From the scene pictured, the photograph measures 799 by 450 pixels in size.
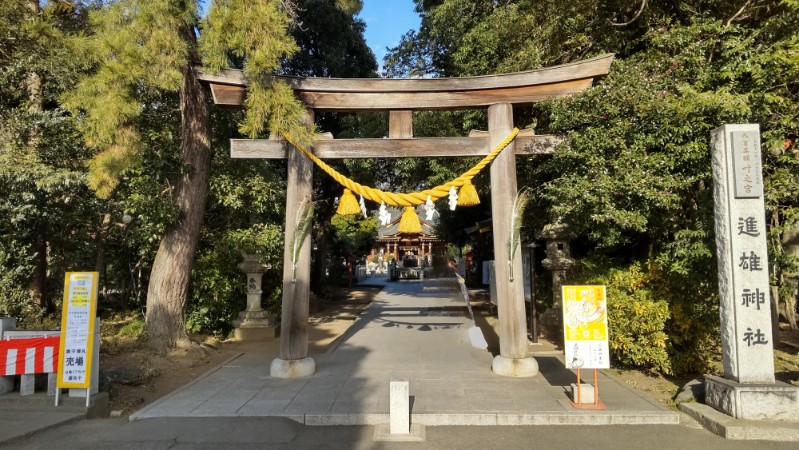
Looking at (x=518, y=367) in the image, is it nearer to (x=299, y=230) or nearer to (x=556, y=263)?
(x=556, y=263)

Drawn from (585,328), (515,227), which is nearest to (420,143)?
(515,227)

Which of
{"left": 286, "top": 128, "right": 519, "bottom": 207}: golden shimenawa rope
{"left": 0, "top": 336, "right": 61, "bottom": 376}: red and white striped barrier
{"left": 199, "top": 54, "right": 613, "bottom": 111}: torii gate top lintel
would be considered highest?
{"left": 199, "top": 54, "right": 613, "bottom": 111}: torii gate top lintel

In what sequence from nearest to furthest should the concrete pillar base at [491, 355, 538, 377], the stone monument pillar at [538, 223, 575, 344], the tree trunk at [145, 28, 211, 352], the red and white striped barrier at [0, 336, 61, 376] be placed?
the red and white striped barrier at [0, 336, 61, 376] → the concrete pillar base at [491, 355, 538, 377] → the tree trunk at [145, 28, 211, 352] → the stone monument pillar at [538, 223, 575, 344]

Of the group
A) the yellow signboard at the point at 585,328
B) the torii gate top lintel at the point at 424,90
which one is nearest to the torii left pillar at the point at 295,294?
the torii gate top lintel at the point at 424,90

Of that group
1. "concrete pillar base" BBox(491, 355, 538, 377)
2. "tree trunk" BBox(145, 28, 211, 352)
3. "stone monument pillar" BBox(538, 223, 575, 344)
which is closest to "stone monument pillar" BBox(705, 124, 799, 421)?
"concrete pillar base" BBox(491, 355, 538, 377)

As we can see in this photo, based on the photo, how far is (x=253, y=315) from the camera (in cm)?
1048

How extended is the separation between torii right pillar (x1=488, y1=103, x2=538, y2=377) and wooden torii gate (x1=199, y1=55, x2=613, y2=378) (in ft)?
0.05

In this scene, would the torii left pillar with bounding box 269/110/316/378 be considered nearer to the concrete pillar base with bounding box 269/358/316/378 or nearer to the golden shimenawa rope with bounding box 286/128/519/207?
the concrete pillar base with bounding box 269/358/316/378

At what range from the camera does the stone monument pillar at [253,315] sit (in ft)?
34.0

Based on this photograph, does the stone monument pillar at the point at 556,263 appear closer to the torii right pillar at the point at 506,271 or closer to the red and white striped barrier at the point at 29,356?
the torii right pillar at the point at 506,271

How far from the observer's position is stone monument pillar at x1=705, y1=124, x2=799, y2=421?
4.80 metres

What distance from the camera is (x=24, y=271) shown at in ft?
28.7

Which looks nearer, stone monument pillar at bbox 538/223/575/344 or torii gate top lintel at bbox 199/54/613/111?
torii gate top lintel at bbox 199/54/613/111

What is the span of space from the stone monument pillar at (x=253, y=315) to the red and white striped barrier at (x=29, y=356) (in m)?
4.89
